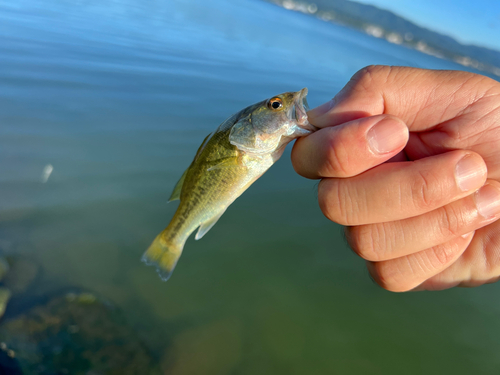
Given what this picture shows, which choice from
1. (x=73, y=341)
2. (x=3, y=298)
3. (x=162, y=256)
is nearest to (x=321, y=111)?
(x=162, y=256)

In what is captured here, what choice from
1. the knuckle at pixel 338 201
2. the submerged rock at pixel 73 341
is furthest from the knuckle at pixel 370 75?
A: the submerged rock at pixel 73 341

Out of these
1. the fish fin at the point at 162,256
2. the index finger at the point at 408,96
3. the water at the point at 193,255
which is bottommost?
the water at the point at 193,255

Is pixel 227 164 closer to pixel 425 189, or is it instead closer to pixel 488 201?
pixel 425 189

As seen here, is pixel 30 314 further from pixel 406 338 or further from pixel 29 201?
pixel 406 338

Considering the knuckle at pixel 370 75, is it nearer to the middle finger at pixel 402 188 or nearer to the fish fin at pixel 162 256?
the middle finger at pixel 402 188

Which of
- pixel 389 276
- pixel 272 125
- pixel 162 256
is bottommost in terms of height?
pixel 162 256

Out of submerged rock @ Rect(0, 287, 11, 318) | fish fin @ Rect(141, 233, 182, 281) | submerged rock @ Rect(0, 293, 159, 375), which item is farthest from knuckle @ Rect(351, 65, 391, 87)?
submerged rock @ Rect(0, 287, 11, 318)

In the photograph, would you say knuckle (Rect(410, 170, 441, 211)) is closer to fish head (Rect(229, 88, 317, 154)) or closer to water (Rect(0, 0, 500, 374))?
fish head (Rect(229, 88, 317, 154))
